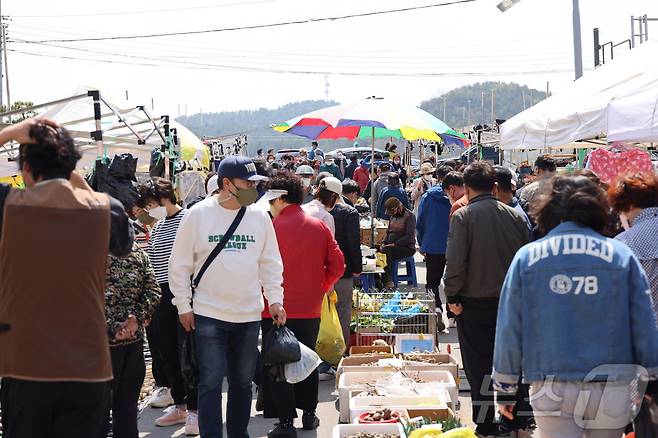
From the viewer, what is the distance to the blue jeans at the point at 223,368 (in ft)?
18.5

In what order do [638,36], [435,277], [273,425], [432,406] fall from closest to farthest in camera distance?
[432,406] → [273,425] → [435,277] → [638,36]

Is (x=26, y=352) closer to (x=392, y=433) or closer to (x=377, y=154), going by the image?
(x=392, y=433)

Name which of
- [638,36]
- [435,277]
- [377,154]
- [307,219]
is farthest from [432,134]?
[638,36]

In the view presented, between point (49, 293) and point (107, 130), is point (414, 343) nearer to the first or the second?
point (107, 130)

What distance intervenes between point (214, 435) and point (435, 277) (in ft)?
18.3

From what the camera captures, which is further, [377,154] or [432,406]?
[377,154]

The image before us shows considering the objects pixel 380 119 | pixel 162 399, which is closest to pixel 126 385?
pixel 162 399

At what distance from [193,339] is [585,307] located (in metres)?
2.75

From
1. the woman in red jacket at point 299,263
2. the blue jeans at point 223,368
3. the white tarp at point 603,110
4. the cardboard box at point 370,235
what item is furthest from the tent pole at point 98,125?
the cardboard box at point 370,235

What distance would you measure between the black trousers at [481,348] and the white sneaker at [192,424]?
2230mm

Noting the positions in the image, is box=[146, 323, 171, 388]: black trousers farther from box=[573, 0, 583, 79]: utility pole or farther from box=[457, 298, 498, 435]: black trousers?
box=[573, 0, 583, 79]: utility pole

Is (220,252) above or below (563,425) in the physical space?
above

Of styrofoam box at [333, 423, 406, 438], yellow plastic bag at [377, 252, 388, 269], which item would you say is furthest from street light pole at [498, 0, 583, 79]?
styrofoam box at [333, 423, 406, 438]

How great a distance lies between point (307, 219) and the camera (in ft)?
22.9
